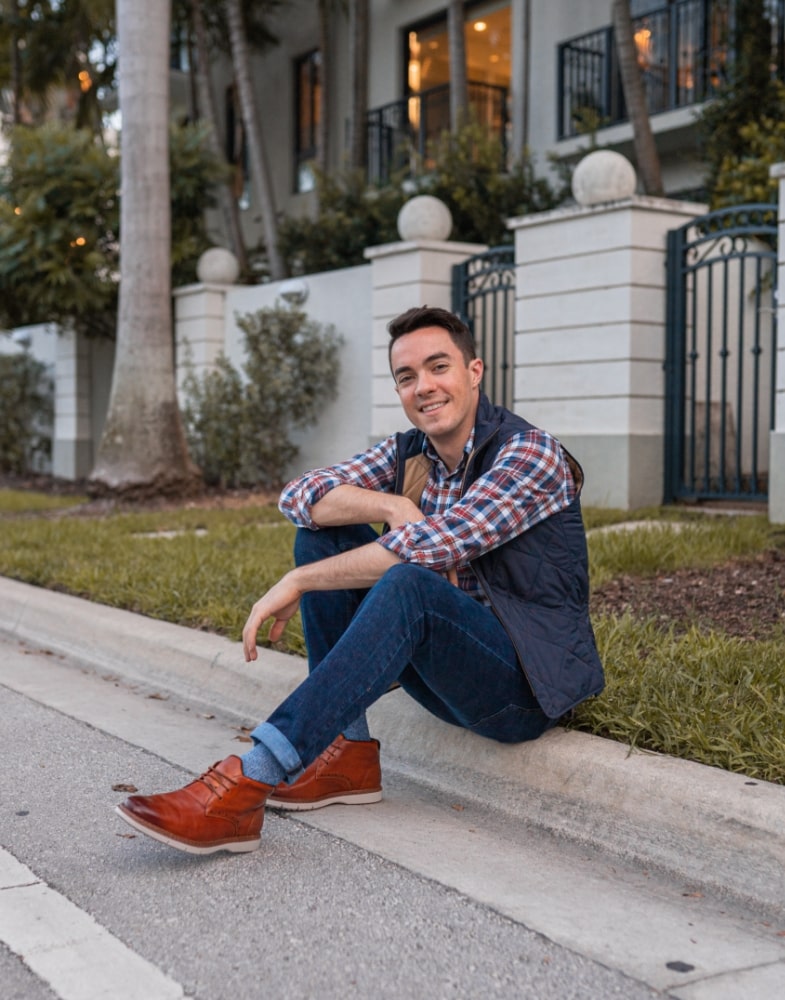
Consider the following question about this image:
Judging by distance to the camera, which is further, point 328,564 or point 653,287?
point 653,287

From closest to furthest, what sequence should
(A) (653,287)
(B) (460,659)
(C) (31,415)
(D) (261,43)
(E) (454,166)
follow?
1. (B) (460,659)
2. (A) (653,287)
3. (E) (454,166)
4. (C) (31,415)
5. (D) (261,43)

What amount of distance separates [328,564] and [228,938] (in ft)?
A: 3.75

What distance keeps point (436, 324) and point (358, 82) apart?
548 inches

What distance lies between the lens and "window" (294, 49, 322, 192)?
20.8 meters

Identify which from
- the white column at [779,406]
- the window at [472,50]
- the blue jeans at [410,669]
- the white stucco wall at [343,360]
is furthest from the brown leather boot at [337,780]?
the window at [472,50]

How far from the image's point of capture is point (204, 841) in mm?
3062

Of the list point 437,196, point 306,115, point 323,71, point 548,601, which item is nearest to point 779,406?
point 548,601

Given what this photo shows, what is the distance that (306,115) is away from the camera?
69.9 ft

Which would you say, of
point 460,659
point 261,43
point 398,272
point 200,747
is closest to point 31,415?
point 261,43

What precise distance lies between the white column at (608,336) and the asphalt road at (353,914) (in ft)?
20.7

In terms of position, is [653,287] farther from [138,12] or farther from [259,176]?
[259,176]

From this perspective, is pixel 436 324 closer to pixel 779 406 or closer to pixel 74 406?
pixel 779 406

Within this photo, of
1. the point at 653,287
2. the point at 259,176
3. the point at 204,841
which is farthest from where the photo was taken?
the point at 259,176

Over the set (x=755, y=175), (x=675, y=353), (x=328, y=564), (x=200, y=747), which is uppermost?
(x=755, y=175)
